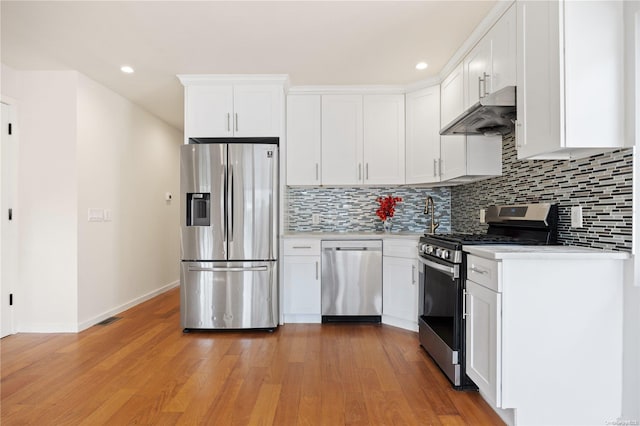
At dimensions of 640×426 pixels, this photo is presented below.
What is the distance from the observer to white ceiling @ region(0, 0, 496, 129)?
7.92 ft

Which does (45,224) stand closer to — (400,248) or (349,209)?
(349,209)

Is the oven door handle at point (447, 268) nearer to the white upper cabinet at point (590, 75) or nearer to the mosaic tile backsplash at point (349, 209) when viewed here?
the white upper cabinet at point (590, 75)

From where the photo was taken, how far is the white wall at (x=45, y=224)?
3418 mm

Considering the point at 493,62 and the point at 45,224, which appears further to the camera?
the point at 45,224

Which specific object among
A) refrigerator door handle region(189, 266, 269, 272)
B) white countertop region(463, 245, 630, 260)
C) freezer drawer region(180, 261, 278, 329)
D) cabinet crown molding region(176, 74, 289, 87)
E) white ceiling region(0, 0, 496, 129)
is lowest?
freezer drawer region(180, 261, 278, 329)

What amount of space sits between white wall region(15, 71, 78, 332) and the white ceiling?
557 millimetres

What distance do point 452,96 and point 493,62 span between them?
0.78 metres

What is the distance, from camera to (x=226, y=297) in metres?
3.41

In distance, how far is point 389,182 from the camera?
389cm

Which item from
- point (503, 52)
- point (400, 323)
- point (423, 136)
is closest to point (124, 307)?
point (400, 323)

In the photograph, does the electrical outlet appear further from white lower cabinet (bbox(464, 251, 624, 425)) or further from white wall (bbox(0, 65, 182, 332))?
white wall (bbox(0, 65, 182, 332))

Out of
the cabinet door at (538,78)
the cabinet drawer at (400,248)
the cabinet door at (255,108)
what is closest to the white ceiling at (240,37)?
the cabinet door at (255,108)

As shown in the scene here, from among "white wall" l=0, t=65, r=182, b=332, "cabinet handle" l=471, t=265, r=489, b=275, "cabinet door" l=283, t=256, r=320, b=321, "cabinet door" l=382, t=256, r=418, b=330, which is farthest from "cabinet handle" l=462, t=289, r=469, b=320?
"white wall" l=0, t=65, r=182, b=332

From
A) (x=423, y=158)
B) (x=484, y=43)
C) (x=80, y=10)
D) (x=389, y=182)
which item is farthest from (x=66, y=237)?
(x=484, y=43)
